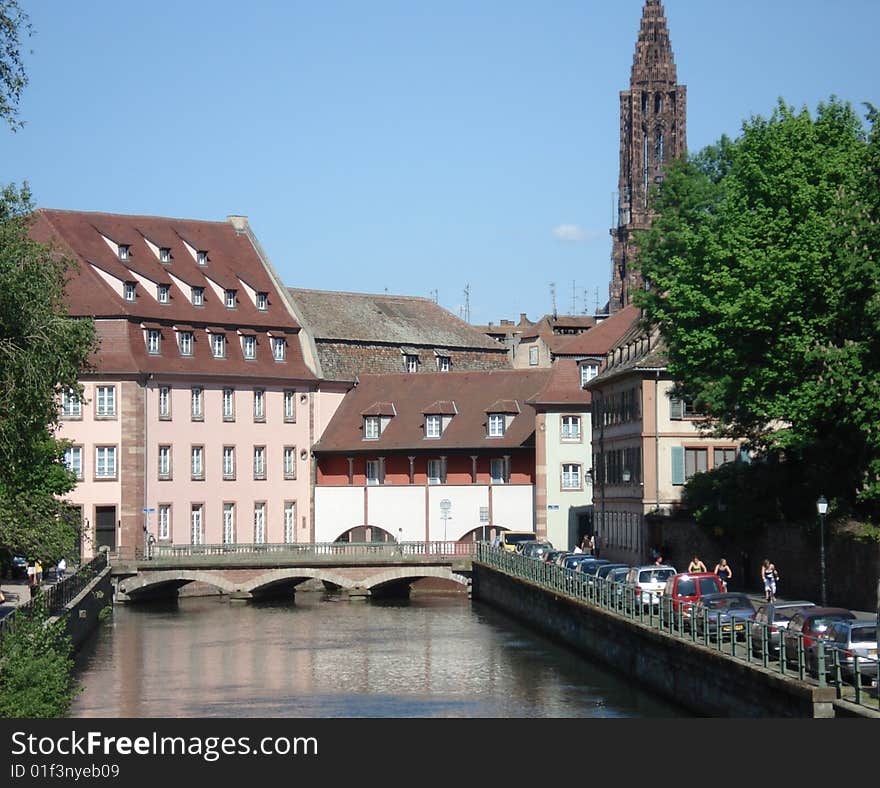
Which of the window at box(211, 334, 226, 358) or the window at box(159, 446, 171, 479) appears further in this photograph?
the window at box(211, 334, 226, 358)

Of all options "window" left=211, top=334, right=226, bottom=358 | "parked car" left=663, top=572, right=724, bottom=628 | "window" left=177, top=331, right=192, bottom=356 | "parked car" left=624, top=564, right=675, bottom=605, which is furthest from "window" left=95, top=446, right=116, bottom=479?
"parked car" left=663, top=572, right=724, bottom=628

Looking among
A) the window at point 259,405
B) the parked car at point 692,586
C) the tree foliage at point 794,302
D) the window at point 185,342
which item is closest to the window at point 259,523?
the window at point 259,405

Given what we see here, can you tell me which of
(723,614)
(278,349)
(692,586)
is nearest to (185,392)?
(278,349)

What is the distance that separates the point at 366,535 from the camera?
101875mm

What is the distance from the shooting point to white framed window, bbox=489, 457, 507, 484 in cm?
9938

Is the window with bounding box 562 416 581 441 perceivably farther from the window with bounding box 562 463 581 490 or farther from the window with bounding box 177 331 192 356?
the window with bounding box 177 331 192 356

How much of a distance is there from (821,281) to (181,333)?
4867 centimetres

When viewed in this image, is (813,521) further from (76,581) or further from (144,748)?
(144,748)

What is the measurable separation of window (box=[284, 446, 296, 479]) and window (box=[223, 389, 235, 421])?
4.00 metres

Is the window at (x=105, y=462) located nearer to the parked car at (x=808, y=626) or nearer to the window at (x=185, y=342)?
the window at (x=185, y=342)

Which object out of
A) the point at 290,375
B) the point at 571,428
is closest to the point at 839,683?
the point at 571,428

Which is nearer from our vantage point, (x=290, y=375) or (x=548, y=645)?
(x=548, y=645)

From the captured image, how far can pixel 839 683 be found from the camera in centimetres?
3456

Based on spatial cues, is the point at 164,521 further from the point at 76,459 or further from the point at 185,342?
the point at 185,342
